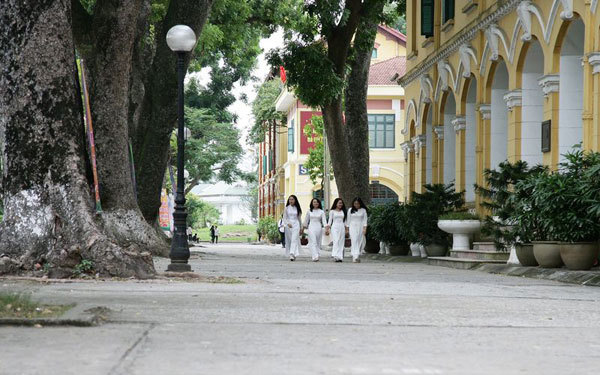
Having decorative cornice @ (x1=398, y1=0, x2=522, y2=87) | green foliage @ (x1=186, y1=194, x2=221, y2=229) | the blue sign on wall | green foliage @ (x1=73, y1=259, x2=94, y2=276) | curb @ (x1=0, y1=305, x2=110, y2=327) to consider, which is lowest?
curb @ (x1=0, y1=305, x2=110, y2=327)

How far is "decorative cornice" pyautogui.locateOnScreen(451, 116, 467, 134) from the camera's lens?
26266mm

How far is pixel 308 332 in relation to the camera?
7855 millimetres

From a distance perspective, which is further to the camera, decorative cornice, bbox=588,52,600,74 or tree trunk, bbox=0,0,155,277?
decorative cornice, bbox=588,52,600,74

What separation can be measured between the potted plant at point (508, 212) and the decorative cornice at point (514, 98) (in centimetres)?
147

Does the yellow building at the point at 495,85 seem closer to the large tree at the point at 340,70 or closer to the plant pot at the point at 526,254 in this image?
the large tree at the point at 340,70

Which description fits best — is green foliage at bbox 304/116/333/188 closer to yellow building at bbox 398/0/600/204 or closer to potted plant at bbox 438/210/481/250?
yellow building at bbox 398/0/600/204

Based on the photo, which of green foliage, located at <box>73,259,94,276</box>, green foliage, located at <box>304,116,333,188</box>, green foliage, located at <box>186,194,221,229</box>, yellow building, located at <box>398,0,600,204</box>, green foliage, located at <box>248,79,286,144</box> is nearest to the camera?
green foliage, located at <box>73,259,94,276</box>

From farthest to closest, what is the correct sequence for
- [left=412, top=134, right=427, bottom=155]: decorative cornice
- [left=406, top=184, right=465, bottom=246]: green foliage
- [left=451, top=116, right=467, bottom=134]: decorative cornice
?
[left=412, top=134, right=427, bottom=155]: decorative cornice < [left=451, top=116, right=467, bottom=134]: decorative cornice < [left=406, top=184, right=465, bottom=246]: green foliage

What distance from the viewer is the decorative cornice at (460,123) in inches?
1034

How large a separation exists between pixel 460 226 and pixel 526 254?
17.0 feet

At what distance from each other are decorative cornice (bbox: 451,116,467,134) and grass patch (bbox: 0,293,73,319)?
1835 centimetres

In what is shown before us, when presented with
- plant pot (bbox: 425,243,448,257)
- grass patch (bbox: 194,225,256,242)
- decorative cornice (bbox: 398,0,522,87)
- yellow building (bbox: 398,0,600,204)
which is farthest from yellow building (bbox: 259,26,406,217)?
plant pot (bbox: 425,243,448,257)

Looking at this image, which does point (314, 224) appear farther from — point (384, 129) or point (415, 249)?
point (384, 129)

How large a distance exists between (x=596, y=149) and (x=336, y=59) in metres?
13.3
